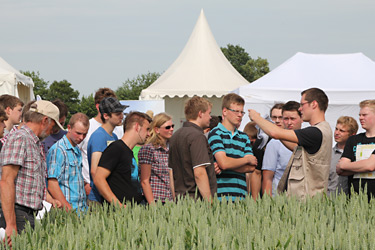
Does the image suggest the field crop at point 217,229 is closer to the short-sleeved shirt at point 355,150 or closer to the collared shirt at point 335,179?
the short-sleeved shirt at point 355,150

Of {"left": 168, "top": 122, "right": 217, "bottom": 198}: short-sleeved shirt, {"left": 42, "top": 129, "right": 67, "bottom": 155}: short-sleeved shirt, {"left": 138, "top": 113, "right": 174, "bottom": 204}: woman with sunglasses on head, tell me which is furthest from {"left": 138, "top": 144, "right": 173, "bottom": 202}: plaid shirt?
{"left": 42, "top": 129, "right": 67, "bottom": 155}: short-sleeved shirt

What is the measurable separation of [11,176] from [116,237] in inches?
41.0

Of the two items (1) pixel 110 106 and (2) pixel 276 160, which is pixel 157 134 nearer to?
(1) pixel 110 106

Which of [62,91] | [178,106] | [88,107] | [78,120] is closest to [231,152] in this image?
[78,120]

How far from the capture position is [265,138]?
22.8ft

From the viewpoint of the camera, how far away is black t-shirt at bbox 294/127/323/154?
4662 mm

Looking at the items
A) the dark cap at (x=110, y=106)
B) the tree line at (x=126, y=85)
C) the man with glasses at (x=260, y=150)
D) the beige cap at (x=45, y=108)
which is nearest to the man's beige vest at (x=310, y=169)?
the man with glasses at (x=260, y=150)

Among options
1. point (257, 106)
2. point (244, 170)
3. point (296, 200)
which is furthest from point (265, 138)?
point (257, 106)

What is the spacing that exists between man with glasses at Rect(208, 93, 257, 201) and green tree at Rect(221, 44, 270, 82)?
6089 centimetres

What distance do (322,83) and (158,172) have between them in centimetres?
774

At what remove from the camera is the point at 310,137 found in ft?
15.3

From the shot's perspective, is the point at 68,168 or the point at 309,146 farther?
the point at 68,168

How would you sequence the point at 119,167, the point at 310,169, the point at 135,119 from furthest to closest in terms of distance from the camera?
the point at 135,119, the point at 119,167, the point at 310,169

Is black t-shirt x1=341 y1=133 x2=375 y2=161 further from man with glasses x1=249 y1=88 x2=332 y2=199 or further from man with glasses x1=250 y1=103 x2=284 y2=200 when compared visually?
man with glasses x1=250 y1=103 x2=284 y2=200
